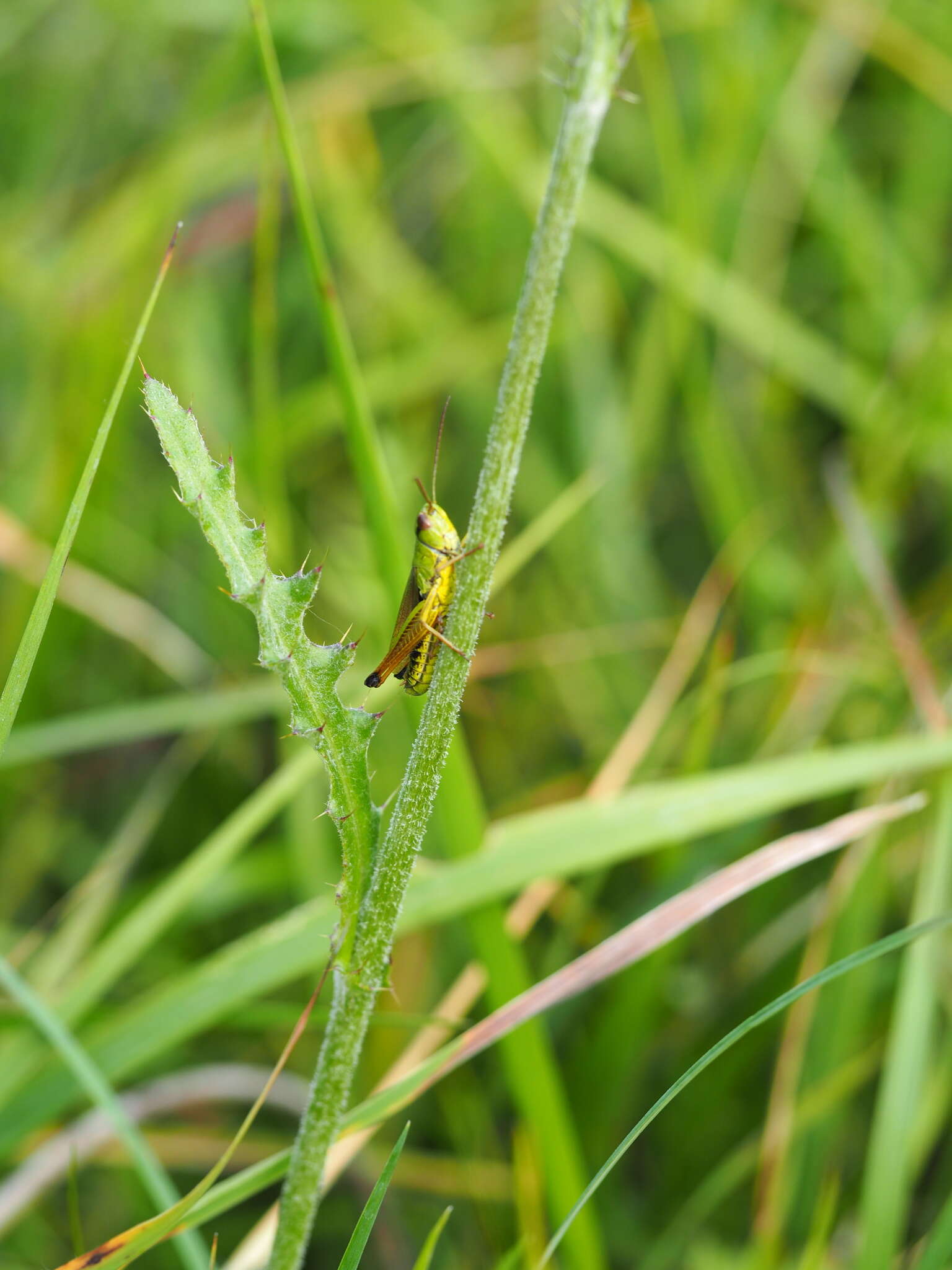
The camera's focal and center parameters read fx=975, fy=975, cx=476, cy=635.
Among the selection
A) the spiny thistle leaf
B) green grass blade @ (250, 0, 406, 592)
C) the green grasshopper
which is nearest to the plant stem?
the spiny thistle leaf

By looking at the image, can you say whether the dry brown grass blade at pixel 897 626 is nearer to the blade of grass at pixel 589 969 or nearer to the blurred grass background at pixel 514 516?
the blurred grass background at pixel 514 516

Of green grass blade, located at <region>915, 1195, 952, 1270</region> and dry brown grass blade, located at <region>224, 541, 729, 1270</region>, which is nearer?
green grass blade, located at <region>915, 1195, 952, 1270</region>

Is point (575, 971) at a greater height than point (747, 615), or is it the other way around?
point (747, 615)

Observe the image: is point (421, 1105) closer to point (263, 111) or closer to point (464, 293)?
point (464, 293)

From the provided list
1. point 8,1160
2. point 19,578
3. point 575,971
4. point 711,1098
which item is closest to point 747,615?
point 711,1098

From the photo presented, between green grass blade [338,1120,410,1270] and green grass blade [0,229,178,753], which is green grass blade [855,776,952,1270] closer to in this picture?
green grass blade [338,1120,410,1270]

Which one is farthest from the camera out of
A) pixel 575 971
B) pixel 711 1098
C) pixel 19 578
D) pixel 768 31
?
pixel 768 31

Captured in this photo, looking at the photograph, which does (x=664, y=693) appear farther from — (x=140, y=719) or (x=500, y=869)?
(x=140, y=719)
